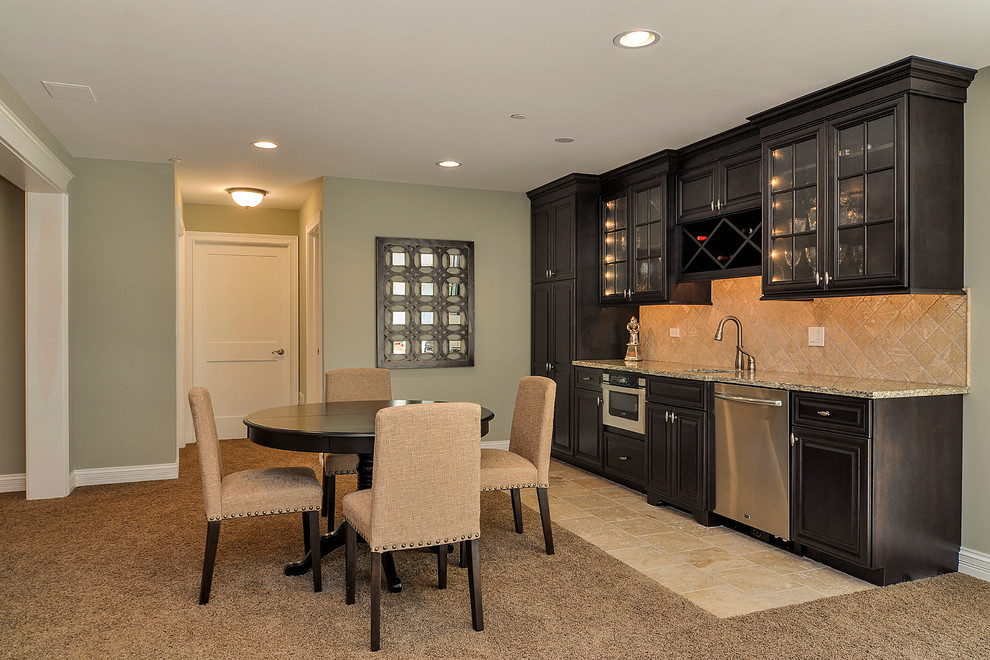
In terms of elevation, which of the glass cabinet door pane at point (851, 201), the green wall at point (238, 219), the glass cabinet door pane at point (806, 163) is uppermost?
the green wall at point (238, 219)

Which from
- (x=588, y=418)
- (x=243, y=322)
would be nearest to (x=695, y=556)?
(x=588, y=418)

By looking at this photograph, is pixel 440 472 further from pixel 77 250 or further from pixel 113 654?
pixel 77 250

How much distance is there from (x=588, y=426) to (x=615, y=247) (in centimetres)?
145

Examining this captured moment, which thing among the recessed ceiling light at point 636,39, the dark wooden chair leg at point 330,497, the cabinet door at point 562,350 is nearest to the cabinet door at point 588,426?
the cabinet door at point 562,350

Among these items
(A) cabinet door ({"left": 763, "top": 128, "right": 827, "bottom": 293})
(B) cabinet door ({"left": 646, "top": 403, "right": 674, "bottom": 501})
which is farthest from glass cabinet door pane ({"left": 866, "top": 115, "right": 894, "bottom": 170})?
(B) cabinet door ({"left": 646, "top": 403, "right": 674, "bottom": 501})

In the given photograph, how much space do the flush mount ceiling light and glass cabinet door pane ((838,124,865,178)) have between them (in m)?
4.77

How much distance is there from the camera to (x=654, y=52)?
10.3ft

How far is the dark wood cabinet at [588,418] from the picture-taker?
538cm

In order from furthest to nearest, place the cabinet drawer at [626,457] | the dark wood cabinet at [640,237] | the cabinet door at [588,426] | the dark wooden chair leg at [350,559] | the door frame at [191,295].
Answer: the door frame at [191,295], the cabinet door at [588,426], the dark wood cabinet at [640,237], the cabinet drawer at [626,457], the dark wooden chair leg at [350,559]

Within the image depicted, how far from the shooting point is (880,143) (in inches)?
132

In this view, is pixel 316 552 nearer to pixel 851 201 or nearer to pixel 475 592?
pixel 475 592

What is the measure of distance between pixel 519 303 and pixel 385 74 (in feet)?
10.8

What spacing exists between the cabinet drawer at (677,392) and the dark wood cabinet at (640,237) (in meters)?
0.77

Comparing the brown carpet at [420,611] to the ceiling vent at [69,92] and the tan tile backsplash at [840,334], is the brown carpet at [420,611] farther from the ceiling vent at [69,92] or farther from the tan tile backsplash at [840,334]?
the ceiling vent at [69,92]
